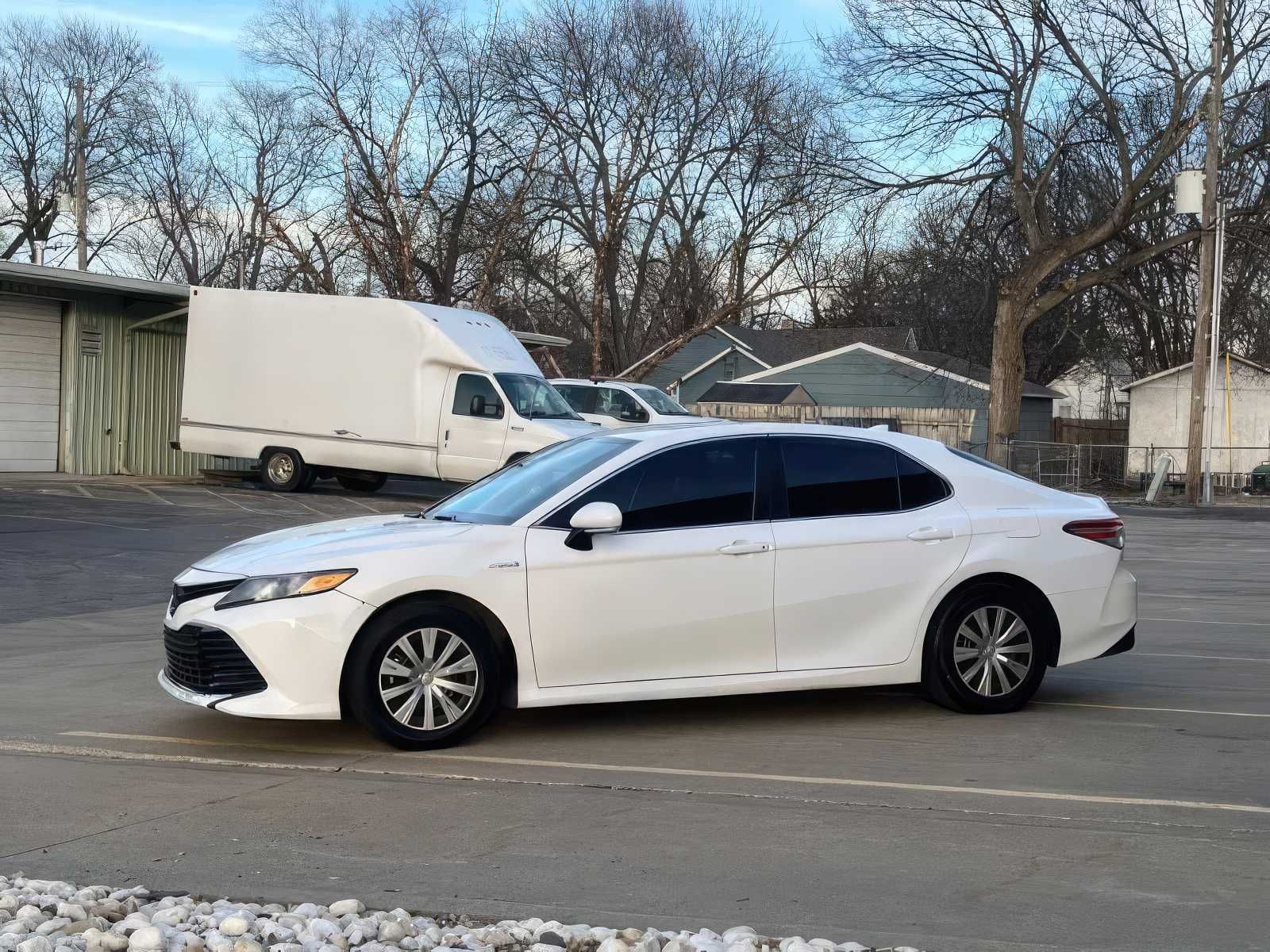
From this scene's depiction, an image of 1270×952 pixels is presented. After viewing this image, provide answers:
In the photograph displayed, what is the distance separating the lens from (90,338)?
25797 millimetres

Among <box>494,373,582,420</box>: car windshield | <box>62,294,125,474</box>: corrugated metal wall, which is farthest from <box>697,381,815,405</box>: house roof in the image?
<box>62,294,125,474</box>: corrugated metal wall

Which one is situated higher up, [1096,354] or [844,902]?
[1096,354]

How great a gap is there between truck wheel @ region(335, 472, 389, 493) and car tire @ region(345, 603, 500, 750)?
1909cm

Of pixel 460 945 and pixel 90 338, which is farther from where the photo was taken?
pixel 90 338

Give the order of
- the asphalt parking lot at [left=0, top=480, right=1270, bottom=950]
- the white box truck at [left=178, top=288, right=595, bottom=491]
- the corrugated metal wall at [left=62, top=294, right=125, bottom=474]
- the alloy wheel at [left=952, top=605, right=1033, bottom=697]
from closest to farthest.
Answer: the asphalt parking lot at [left=0, top=480, right=1270, bottom=950] → the alloy wheel at [left=952, top=605, right=1033, bottom=697] → the white box truck at [left=178, top=288, right=595, bottom=491] → the corrugated metal wall at [left=62, top=294, right=125, bottom=474]

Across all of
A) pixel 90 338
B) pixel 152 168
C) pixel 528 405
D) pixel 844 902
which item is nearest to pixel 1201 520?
pixel 528 405

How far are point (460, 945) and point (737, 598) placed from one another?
3327 mm

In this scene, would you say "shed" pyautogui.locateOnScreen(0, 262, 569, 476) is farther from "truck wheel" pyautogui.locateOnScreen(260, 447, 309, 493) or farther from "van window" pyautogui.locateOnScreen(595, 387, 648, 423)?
"van window" pyautogui.locateOnScreen(595, 387, 648, 423)

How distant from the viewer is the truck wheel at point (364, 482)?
2583cm

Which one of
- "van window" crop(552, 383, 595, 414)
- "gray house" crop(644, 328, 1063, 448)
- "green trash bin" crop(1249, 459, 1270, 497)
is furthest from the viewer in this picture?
"gray house" crop(644, 328, 1063, 448)

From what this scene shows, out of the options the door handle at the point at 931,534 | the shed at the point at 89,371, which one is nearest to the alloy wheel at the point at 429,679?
the door handle at the point at 931,534

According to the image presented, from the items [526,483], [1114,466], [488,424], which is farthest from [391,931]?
[1114,466]

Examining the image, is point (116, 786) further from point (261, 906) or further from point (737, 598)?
point (737, 598)

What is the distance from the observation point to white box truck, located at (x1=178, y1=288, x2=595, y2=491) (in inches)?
930
